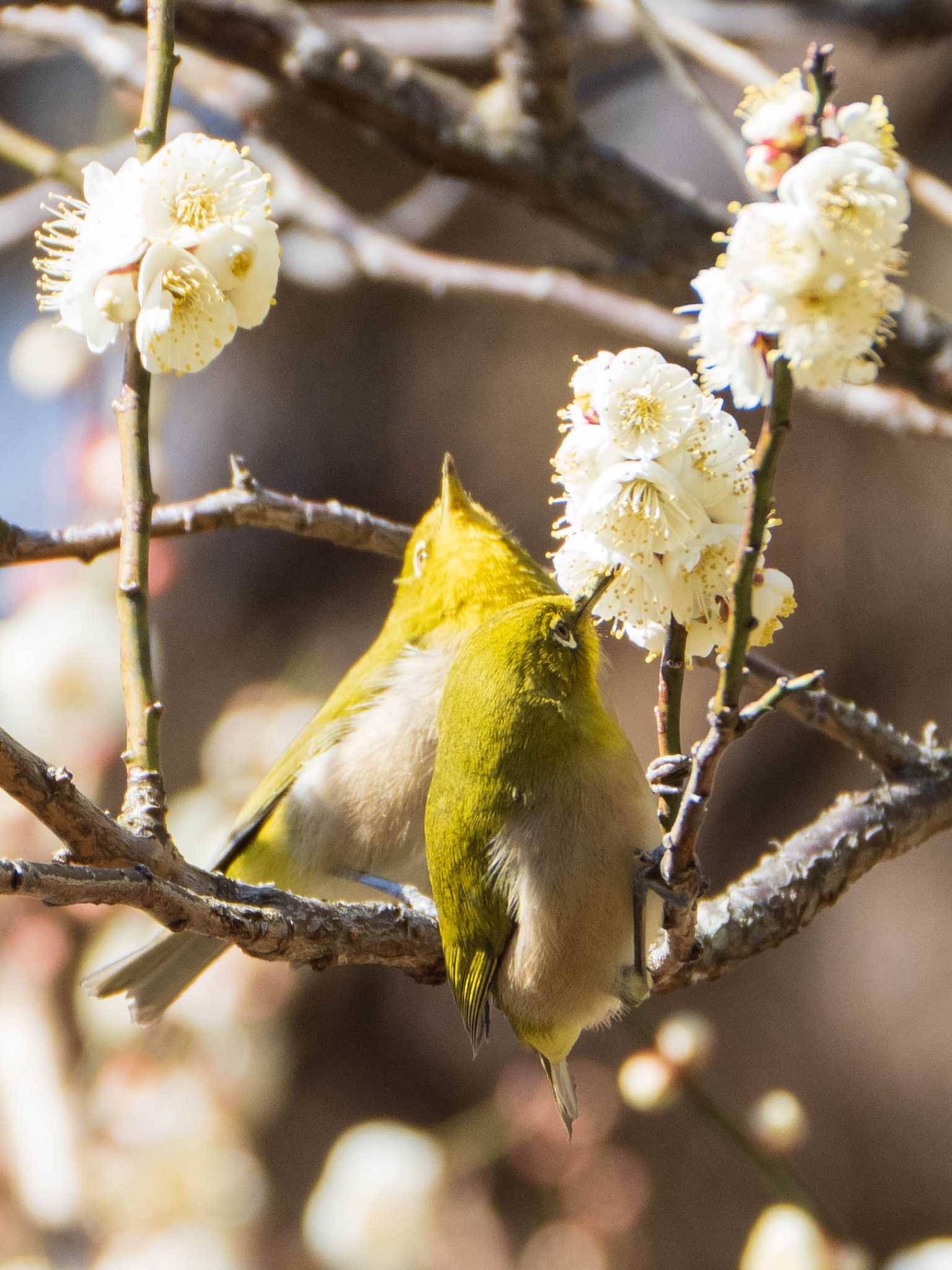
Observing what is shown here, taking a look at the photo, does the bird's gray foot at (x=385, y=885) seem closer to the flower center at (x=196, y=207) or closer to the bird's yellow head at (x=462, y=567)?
the bird's yellow head at (x=462, y=567)

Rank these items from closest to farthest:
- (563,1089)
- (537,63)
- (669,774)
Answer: (669,774), (563,1089), (537,63)

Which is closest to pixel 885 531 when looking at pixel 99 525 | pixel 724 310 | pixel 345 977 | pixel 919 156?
pixel 919 156

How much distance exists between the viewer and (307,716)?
128 inches

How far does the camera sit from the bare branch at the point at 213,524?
1.57 metres

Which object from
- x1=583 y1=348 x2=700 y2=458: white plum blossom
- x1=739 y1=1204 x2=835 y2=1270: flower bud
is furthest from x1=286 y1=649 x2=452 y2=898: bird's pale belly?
x1=583 y1=348 x2=700 y2=458: white plum blossom

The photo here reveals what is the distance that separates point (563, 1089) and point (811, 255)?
3.93 feet

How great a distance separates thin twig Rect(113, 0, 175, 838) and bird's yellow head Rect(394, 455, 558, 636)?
1056mm

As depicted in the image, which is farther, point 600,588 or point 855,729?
point 855,729

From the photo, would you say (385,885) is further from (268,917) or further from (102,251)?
(102,251)

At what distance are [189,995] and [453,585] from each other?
1613 millimetres

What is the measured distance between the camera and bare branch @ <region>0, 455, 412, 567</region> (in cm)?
157

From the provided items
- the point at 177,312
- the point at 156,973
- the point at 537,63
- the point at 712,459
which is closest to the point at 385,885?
the point at 156,973

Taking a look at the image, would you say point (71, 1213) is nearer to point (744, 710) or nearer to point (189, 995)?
point (189, 995)

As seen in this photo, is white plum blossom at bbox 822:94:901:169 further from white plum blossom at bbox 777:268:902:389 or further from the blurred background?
the blurred background
